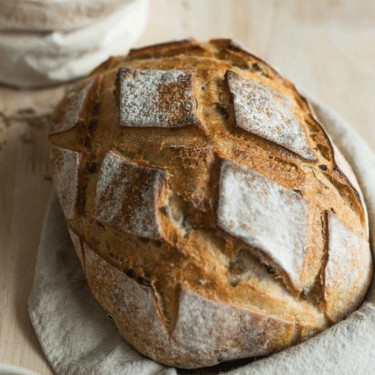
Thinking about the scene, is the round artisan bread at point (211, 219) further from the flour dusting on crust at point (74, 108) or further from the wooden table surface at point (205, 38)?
the wooden table surface at point (205, 38)

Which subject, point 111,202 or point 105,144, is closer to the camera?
point 111,202

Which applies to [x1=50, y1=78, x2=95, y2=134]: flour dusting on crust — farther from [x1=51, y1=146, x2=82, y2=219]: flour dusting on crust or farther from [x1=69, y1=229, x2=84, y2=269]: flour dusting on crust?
[x1=69, y1=229, x2=84, y2=269]: flour dusting on crust

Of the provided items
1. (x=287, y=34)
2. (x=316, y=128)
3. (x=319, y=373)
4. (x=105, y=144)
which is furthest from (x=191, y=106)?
(x=287, y=34)

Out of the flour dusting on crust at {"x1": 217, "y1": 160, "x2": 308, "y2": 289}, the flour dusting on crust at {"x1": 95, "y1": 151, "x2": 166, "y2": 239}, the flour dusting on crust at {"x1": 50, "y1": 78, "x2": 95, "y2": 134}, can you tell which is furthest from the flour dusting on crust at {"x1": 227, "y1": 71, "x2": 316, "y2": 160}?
the flour dusting on crust at {"x1": 50, "y1": 78, "x2": 95, "y2": 134}

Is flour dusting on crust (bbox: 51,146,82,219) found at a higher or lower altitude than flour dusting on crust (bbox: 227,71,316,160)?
lower

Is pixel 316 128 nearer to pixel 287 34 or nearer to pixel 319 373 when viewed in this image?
pixel 319 373
